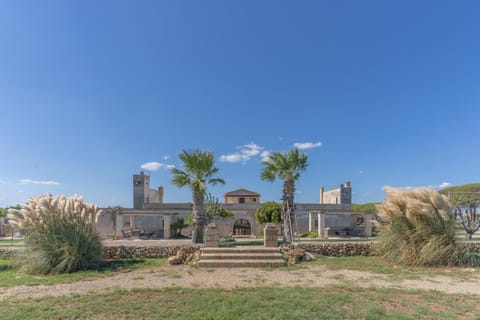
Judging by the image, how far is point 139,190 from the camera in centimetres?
2303

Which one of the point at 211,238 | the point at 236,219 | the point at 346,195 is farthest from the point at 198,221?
the point at 346,195

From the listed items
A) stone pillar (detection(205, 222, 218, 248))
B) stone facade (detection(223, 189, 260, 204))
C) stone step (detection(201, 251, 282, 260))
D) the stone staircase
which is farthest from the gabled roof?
stone step (detection(201, 251, 282, 260))

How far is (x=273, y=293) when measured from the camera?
18.5 ft

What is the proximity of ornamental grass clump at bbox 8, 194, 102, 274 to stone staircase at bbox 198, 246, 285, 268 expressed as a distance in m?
3.83

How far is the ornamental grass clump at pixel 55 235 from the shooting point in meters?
7.91

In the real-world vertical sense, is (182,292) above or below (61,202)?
below

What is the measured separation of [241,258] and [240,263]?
0.37m

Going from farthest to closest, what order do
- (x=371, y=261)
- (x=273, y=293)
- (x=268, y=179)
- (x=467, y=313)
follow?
(x=268, y=179), (x=371, y=261), (x=273, y=293), (x=467, y=313)

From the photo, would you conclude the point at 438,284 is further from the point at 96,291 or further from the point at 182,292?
the point at 96,291

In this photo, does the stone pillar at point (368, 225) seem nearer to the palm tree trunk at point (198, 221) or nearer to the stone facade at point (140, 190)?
the palm tree trunk at point (198, 221)

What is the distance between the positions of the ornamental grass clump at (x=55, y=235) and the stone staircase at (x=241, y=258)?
12.6ft

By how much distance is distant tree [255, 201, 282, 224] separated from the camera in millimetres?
18766

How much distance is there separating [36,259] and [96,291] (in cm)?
356

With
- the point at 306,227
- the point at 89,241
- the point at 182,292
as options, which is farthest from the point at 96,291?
the point at 306,227
